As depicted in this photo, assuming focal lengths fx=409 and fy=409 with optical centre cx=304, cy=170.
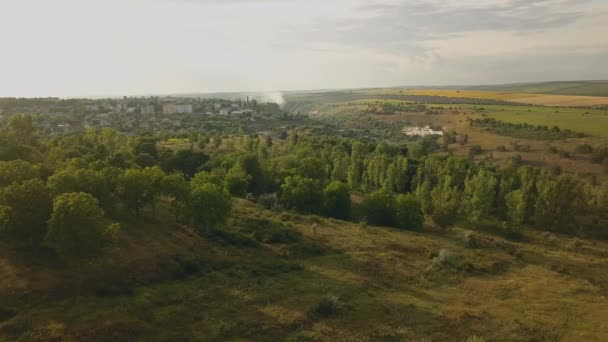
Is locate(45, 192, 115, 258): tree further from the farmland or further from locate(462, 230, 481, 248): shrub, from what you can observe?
the farmland

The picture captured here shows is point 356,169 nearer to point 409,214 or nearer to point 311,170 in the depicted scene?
point 311,170

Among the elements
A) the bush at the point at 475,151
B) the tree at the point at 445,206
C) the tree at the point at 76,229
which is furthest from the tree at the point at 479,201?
the bush at the point at 475,151

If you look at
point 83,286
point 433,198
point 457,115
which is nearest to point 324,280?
point 83,286

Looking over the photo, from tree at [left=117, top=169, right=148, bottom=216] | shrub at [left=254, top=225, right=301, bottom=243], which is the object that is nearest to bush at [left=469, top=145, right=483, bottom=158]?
shrub at [left=254, top=225, right=301, bottom=243]

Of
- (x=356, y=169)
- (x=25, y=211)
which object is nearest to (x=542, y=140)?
(x=356, y=169)

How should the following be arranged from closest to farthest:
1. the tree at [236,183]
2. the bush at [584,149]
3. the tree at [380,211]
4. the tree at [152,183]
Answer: the tree at [152,183] < the tree at [380,211] < the tree at [236,183] < the bush at [584,149]

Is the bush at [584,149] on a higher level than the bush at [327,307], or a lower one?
higher

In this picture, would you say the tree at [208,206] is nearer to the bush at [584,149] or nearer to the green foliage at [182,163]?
the green foliage at [182,163]
